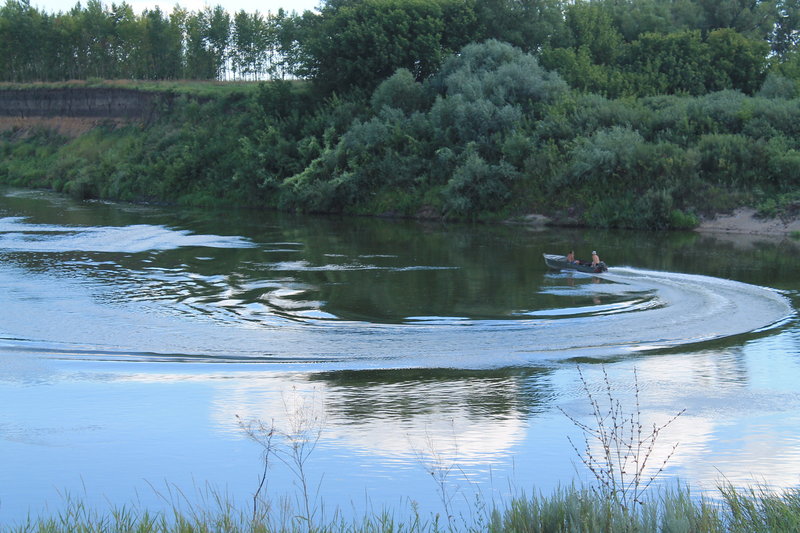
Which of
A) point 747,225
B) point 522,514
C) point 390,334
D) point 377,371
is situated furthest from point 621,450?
point 747,225

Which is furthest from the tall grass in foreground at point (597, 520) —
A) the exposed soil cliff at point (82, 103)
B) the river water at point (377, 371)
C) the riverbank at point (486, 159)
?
the exposed soil cliff at point (82, 103)

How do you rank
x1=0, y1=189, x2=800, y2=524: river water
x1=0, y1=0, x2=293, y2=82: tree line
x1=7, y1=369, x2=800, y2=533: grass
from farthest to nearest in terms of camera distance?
1. x1=0, y1=0, x2=293, y2=82: tree line
2. x1=0, y1=189, x2=800, y2=524: river water
3. x1=7, y1=369, x2=800, y2=533: grass

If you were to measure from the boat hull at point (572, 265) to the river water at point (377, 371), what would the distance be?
47 cm

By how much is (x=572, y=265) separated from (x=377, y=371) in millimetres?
13276

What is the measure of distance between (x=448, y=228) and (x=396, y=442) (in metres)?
31.8

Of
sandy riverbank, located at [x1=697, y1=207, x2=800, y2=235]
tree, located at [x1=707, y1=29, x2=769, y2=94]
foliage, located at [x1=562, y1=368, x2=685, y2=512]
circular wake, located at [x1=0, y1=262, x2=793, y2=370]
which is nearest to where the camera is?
foliage, located at [x1=562, y1=368, x2=685, y2=512]

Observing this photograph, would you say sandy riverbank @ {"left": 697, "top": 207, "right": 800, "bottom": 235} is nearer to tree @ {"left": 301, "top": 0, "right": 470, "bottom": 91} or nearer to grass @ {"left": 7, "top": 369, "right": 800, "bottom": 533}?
tree @ {"left": 301, "top": 0, "right": 470, "bottom": 91}

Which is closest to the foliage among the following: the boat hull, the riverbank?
the boat hull

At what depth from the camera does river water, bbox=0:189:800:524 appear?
12.2 m

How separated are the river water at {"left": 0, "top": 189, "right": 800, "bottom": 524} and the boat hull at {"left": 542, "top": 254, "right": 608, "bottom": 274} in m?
0.47

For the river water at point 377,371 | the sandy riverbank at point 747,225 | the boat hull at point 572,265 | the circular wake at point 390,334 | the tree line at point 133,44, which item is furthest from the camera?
the tree line at point 133,44

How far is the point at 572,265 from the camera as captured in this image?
2955 centimetres

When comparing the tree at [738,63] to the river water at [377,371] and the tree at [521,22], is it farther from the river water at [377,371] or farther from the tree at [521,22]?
the river water at [377,371]

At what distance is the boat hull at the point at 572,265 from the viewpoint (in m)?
28.6
